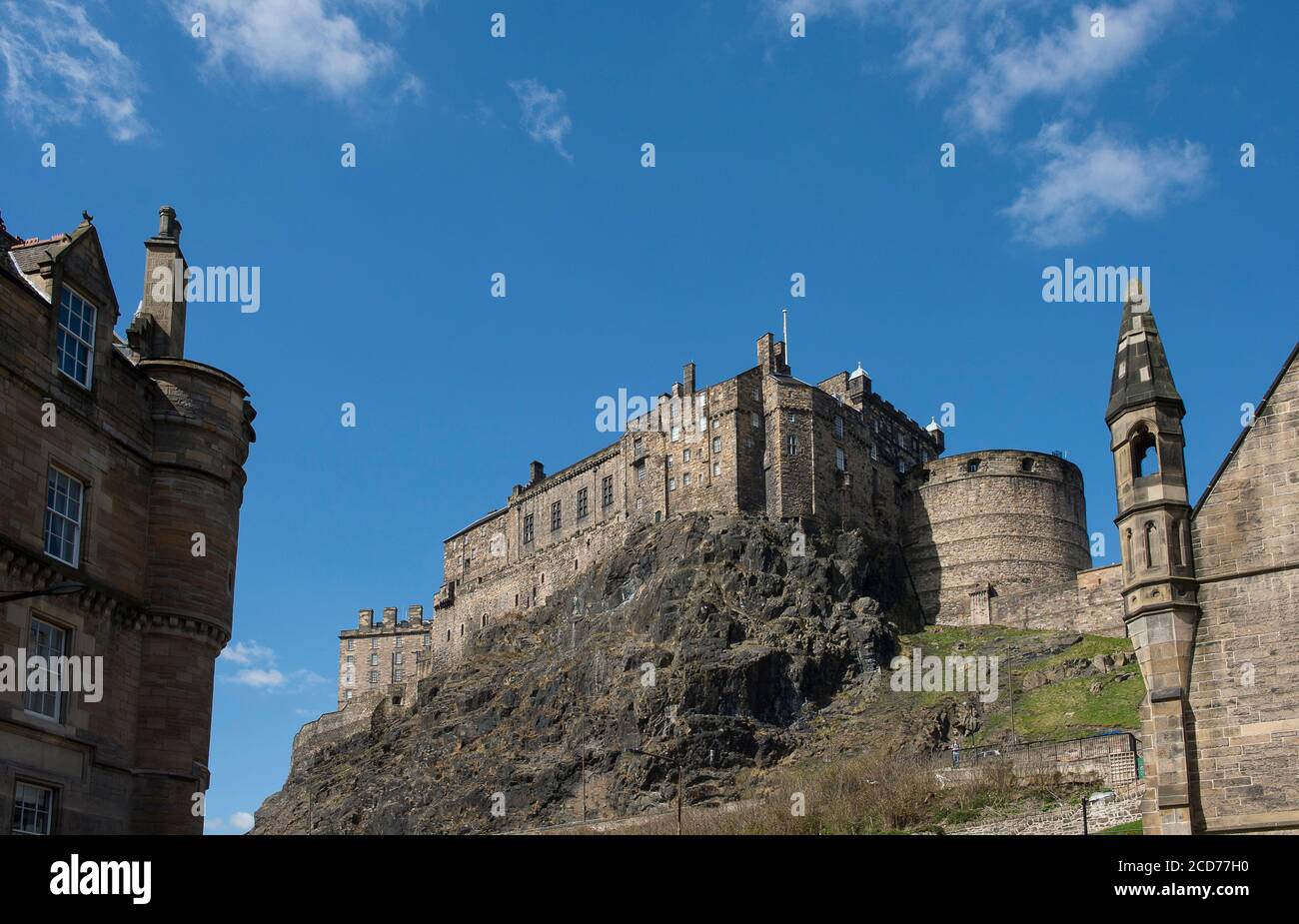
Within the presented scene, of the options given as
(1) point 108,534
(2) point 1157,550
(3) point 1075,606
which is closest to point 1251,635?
(2) point 1157,550

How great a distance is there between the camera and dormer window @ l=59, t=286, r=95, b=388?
23656 millimetres

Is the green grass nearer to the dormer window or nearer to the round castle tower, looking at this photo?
the round castle tower

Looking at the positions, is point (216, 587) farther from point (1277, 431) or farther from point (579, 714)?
point (579, 714)

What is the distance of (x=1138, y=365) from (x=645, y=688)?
4975 cm

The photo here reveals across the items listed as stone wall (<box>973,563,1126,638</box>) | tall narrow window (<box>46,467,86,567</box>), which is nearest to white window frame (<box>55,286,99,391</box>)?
tall narrow window (<box>46,467,86,567</box>)

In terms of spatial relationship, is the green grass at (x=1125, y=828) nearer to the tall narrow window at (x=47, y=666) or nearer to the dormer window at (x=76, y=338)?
the tall narrow window at (x=47, y=666)

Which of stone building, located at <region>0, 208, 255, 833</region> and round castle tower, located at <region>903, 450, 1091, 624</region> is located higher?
round castle tower, located at <region>903, 450, 1091, 624</region>

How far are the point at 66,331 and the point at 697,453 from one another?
6324 cm

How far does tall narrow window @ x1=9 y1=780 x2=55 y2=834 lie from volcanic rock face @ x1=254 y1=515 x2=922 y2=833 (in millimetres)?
45460

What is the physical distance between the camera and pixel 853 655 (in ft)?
245

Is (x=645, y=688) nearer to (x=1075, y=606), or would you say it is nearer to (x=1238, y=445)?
(x=1075, y=606)

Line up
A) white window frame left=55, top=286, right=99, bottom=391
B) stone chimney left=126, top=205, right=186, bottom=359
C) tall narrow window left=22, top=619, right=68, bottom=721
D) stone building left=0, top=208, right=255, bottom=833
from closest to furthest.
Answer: stone building left=0, top=208, right=255, bottom=833, tall narrow window left=22, top=619, right=68, bottom=721, white window frame left=55, top=286, right=99, bottom=391, stone chimney left=126, top=205, right=186, bottom=359

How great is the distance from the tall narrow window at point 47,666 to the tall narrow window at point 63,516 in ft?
3.75
